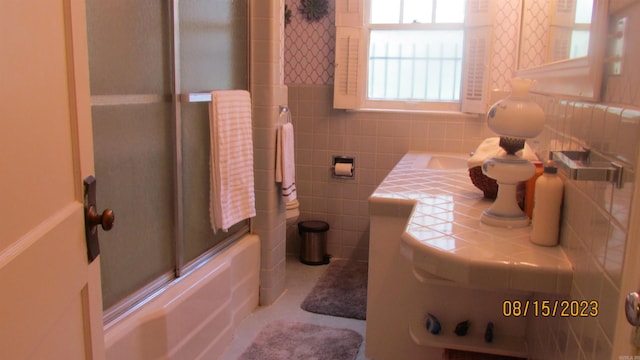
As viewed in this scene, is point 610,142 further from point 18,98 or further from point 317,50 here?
point 317,50

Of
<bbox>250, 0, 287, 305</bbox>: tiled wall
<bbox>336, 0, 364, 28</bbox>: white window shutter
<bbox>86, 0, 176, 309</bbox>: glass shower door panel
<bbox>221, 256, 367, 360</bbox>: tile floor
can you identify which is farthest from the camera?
<bbox>336, 0, 364, 28</bbox>: white window shutter

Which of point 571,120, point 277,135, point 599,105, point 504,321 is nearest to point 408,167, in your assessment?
point 277,135

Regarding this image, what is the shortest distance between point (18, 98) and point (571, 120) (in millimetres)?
1208

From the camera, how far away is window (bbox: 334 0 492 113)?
138 inches

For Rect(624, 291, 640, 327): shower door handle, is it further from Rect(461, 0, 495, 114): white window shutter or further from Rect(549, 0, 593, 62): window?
Rect(461, 0, 495, 114): white window shutter

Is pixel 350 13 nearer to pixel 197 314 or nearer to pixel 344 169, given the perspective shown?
pixel 344 169

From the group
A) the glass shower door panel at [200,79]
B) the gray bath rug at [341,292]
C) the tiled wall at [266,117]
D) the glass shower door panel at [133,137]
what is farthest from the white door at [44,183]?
the gray bath rug at [341,292]

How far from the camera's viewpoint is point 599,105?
3.54 ft

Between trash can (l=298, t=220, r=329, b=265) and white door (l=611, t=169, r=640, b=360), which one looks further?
trash can (l=298, t=220, r=329, b=265)

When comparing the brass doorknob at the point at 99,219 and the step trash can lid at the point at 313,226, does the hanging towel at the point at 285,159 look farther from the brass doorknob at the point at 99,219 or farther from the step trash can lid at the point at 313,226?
the brass doorknob at the point at 99,219

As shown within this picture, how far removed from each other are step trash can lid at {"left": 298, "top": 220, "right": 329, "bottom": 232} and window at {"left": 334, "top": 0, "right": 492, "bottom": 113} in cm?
82

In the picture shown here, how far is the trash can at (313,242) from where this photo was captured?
372cm

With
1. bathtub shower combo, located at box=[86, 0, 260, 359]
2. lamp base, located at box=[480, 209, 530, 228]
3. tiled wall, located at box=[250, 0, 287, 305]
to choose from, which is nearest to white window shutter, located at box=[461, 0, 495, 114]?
tiled wall, located at box=[250, 0, 287, 305]

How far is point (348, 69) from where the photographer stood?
355 cm
